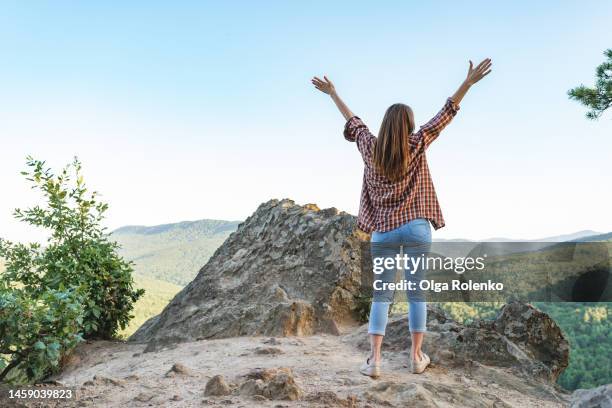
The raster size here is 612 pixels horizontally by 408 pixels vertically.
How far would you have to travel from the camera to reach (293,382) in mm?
4461

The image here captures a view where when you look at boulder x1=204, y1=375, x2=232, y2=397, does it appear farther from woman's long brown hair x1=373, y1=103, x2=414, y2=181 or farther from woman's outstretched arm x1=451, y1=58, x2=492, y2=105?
woman's outstretched arm x1=451, y1=58, x2=492, y2=105

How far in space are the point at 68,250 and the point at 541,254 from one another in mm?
8822

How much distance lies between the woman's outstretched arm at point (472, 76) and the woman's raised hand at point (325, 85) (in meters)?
1.18

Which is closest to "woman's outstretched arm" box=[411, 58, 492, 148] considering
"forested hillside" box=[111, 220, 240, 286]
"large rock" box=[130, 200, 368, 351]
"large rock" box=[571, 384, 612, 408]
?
"large rock" box=[571, 384, 612, 408]

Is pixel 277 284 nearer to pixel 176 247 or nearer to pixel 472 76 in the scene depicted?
pixel 472 76

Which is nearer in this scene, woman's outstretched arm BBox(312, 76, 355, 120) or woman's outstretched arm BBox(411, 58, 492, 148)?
woman's outstretched arm BBox(411, 58, 492, 148)

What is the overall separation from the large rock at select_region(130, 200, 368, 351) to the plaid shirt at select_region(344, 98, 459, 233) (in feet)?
8.69

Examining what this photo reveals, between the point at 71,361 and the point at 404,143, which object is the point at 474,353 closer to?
the point at 404,143

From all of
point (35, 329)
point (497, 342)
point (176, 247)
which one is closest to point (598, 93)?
point (497, 342)

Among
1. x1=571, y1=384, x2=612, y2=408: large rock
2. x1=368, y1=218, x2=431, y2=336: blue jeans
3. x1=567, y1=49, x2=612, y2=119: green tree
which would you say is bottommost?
x1=571, y1=384, x2=612, y2=408: large rock

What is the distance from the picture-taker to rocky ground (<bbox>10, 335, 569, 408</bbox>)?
14.5 feet

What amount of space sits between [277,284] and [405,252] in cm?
341

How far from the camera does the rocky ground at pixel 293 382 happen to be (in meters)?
4.41

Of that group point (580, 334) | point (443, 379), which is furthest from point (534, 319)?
point (580, 334)
